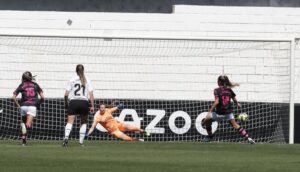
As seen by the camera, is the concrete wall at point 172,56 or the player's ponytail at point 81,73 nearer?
the player's ponytail at point 81,73

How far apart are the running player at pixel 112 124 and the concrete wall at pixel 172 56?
6.78 feet

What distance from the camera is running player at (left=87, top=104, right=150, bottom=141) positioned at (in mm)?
28391

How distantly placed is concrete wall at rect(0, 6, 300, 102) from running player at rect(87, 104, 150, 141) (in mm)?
2065

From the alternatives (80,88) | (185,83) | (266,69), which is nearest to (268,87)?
(266,69)

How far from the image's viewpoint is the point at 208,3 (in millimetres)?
33062

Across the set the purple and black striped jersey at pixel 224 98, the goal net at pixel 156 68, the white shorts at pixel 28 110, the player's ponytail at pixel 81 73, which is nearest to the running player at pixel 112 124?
the goal net at pixel 156 68

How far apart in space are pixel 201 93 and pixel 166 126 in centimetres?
273

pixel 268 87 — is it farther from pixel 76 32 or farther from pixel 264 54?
pixel 76 32

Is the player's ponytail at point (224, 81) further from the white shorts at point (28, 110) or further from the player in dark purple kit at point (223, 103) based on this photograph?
the white shorts at point (28, 110)

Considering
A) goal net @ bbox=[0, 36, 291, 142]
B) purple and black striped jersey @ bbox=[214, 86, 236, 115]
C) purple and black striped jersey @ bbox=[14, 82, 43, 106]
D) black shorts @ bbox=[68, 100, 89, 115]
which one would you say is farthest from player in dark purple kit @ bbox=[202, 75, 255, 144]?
black shorts @ bbox=[68, 100, 89, 115]

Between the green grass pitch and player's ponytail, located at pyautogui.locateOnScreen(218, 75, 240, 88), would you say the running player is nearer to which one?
player's ponytail, located at pyautogui.locateOnScreen(218, 75, 240, 88)

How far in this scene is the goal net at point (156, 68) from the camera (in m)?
30.4

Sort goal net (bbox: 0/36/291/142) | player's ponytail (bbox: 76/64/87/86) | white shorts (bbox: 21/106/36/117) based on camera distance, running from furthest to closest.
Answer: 1. goal net (bbox: 0/36/291/142)
2. white shorts (bbox: 21/106/36/117)
3. player's ponytail (bbox: 76/64/87/86)

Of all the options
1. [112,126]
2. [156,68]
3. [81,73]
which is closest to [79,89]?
[81,73]
